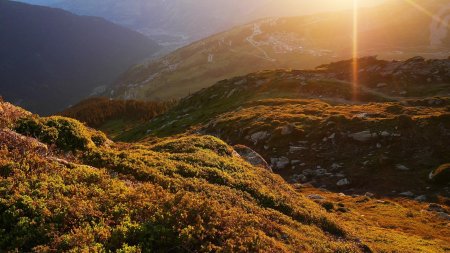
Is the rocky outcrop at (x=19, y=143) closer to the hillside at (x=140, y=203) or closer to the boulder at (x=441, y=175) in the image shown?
the hillside at (x=140, y=203)

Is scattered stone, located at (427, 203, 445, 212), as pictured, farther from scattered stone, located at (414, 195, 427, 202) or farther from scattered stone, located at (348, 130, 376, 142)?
scattered stone, located at (348, 130, 376, 142)

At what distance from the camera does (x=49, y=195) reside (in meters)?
13.9

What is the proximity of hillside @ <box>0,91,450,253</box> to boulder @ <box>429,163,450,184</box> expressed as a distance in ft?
52.8

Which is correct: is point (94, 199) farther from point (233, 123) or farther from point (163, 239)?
point (233, 123)

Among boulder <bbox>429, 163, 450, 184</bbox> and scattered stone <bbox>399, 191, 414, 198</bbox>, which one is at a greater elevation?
boulder <bbox>429, 163, 450, 184</bbox>

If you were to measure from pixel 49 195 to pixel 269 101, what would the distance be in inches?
3334

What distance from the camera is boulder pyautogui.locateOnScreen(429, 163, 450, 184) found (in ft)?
137

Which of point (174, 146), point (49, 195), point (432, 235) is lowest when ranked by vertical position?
point (432, 235)

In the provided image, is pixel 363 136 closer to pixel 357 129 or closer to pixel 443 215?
pixel 357 129

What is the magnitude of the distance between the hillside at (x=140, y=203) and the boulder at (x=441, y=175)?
52.8 ft

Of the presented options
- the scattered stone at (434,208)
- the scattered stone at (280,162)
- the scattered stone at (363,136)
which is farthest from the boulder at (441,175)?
the scattered stone at (280,162)

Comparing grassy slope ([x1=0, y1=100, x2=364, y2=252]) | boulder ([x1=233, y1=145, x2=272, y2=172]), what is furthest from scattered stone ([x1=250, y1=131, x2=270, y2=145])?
grassy slope ([x1=0, y1=100, x2=364, y2=252])

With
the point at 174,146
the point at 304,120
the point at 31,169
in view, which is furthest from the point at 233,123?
the point at 31,169

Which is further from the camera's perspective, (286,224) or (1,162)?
(286,224)
